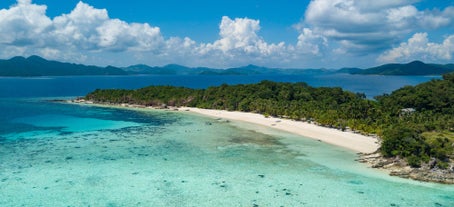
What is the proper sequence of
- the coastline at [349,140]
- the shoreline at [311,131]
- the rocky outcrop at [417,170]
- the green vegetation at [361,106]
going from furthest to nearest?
the shoreline at [311,131] → the green vegetation at [361,106] → the coastline at [349,140] → the rocky outcrop at [417,170]

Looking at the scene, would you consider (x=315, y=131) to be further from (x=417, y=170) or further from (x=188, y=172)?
(x=188, y=172)

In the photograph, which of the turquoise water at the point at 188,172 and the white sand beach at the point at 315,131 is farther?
the white sand beach at the point at 315,131

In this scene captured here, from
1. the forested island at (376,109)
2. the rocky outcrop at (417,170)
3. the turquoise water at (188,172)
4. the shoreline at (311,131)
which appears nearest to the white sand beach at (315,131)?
the shoreline at (311,131)

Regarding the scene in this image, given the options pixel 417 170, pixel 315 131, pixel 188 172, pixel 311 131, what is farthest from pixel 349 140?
pixel 188 172

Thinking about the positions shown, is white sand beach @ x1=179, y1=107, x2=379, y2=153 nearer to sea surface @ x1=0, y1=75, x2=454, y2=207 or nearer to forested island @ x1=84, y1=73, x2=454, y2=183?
forested island @ x1=84, y1=73, x2=454, y2=183

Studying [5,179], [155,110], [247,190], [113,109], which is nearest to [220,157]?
[247,190]

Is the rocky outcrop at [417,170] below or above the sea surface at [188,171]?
above

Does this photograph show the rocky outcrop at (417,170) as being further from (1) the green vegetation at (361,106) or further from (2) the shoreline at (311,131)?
(2) the shoreline at (311,131)
